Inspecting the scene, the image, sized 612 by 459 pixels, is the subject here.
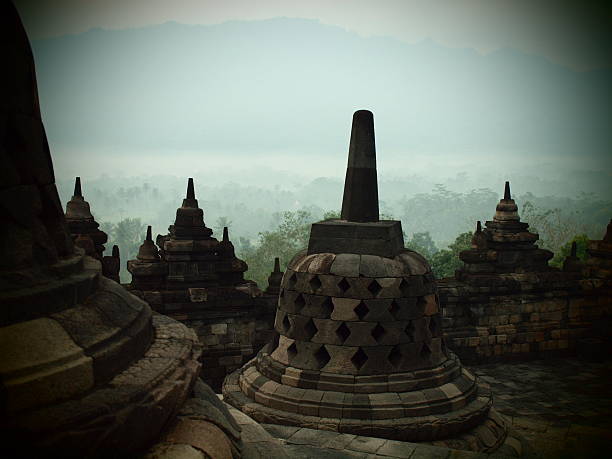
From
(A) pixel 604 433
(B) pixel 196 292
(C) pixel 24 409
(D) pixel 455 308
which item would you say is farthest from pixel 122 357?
(D) pixel 455 308

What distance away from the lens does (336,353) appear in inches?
290

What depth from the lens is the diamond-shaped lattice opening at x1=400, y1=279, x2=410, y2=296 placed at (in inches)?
294

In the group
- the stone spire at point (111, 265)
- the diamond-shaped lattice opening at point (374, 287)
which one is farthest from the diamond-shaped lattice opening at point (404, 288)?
the stone spire at point (111, 265)

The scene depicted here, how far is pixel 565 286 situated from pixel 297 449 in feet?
36.1

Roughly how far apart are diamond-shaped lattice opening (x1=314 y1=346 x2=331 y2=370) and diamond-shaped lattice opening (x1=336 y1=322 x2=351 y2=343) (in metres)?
0.28

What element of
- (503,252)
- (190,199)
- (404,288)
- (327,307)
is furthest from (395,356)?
(503,252)

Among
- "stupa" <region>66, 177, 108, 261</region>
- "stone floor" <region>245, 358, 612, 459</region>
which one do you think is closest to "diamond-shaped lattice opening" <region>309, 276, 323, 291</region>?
"stone floor" <region>245, 358, 612, 459</region>

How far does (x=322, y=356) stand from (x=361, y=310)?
0.80 meters

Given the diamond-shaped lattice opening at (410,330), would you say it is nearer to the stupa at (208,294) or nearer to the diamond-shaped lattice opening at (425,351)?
the diamond-shaped lattice opening at (425,351)

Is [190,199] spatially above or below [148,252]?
above

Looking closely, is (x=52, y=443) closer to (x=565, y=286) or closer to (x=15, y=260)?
(x=15, y=260)

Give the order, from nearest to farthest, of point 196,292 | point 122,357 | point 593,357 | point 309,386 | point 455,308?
point 122,357 → point 309,386 → point 196,292 → point 455,308 → point 593,357

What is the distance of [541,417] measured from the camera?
1016 cm

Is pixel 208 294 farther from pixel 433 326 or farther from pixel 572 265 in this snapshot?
pixel 572 265
